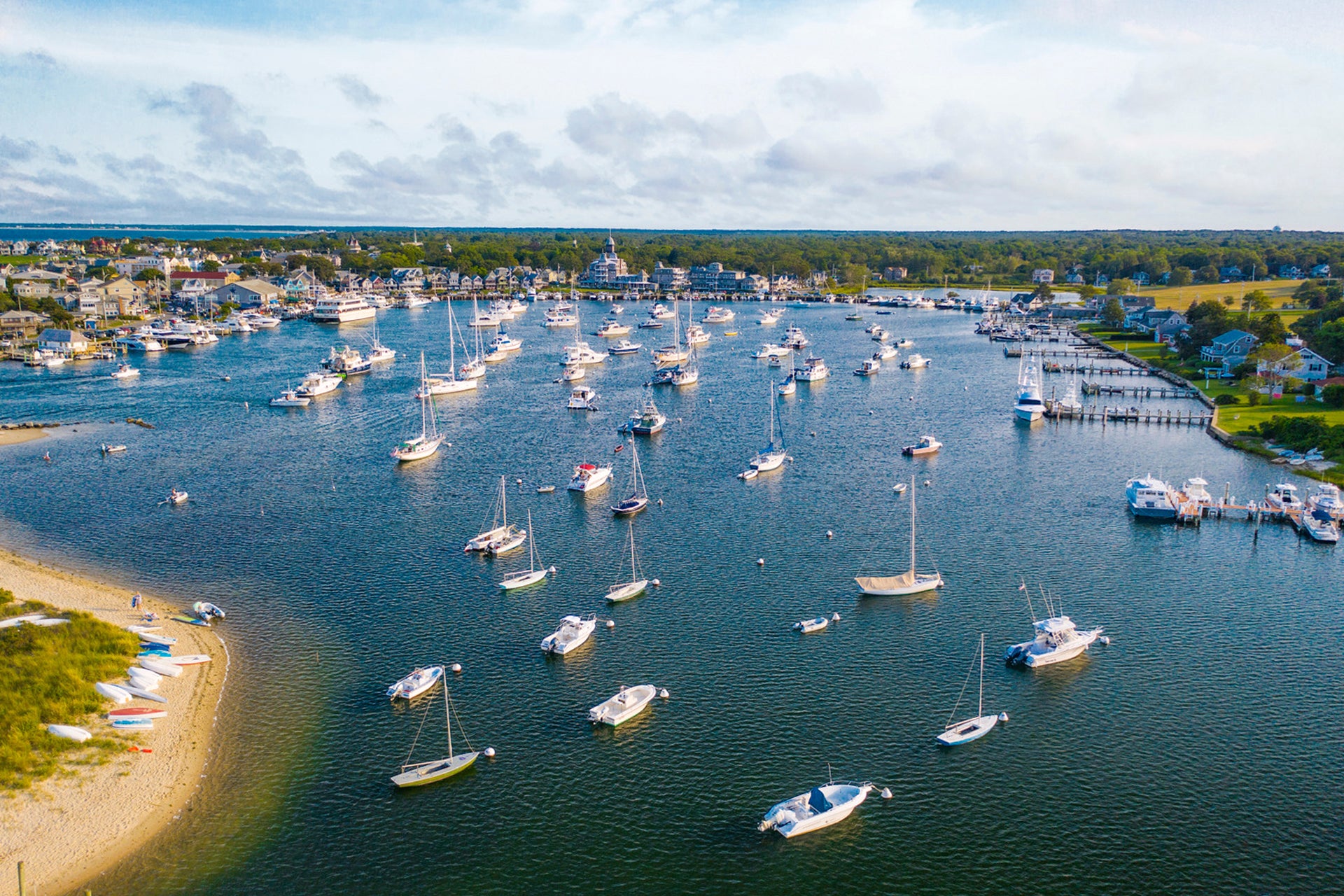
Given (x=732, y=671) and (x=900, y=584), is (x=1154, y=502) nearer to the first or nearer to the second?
(x=900, y=584)

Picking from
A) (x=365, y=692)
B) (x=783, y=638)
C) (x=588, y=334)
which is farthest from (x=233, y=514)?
(x=588, y=334)

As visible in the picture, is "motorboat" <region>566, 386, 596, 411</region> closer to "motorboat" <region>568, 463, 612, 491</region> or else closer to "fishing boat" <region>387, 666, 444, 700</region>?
"motorboat" <region>568, 463, 612, 491</region>


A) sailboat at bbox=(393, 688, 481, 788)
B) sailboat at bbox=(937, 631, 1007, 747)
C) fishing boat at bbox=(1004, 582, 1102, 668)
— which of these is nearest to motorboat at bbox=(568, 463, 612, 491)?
sailboat at bbox=(393, 688, 481, 788)

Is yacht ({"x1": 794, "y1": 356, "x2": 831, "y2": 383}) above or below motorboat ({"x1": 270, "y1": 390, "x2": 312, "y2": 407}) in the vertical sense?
above

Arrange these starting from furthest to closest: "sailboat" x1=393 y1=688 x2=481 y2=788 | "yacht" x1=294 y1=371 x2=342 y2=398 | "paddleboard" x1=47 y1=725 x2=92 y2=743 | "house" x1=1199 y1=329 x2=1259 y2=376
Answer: "house" x1=1199 y1=329 x2=1259 y2=376 → "yacht" x1=294 y1=371 x2=342 y2=398 → "paddleboard" x1=47 y1=725 x2=92 y2=743 → "sailboat" x1=393 y1=688 x2=481 y2=788

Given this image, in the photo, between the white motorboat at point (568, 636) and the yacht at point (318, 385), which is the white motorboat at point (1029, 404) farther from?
the yacht at point (318, 385)

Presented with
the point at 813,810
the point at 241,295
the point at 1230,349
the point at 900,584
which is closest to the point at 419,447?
the point at 900,584
